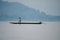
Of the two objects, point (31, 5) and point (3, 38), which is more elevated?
point (31, 5)

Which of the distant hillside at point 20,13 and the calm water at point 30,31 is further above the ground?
the distant hillside at point 20,13

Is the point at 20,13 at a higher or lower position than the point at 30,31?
higher

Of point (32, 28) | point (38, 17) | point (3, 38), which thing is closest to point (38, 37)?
point (32, 28)

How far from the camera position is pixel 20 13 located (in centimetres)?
184

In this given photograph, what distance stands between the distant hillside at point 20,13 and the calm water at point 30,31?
0.34ft

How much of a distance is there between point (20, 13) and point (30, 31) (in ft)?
1.16

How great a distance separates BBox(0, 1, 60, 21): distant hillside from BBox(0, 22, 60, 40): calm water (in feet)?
0.34

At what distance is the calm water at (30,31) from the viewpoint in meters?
A: 1.81

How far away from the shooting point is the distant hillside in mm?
1831

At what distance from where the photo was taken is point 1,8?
183 centimetres

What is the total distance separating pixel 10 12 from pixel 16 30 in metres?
0.33

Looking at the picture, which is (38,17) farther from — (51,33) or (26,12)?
(51,33)

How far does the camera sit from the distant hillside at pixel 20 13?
1.83 metres

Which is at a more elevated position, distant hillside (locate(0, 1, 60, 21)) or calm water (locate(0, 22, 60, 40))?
distant hillside (locate(0, 1, 60, 21))
